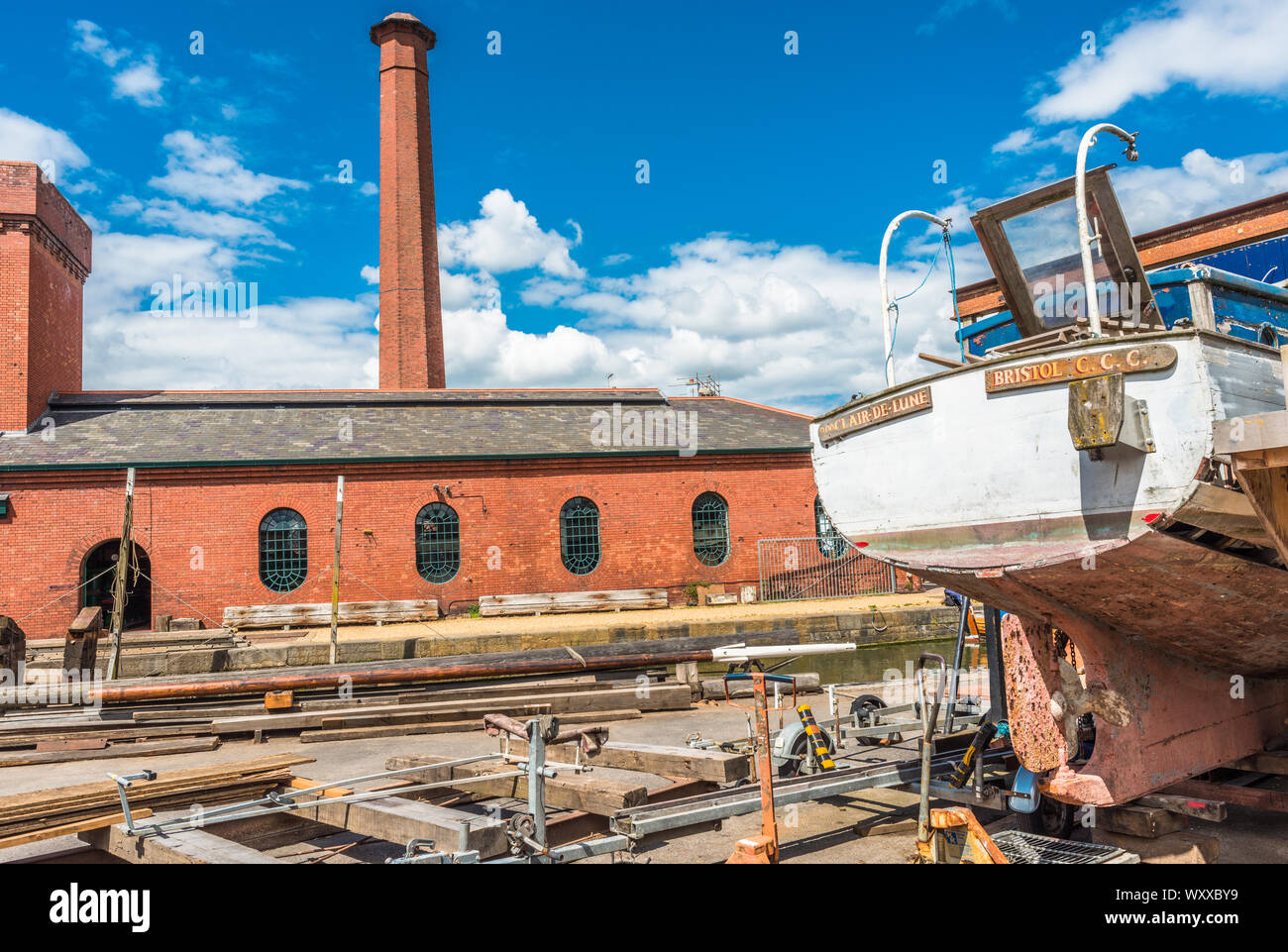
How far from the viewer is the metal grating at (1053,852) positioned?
443 cm

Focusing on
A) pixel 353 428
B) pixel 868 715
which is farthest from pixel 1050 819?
pixel 353 428

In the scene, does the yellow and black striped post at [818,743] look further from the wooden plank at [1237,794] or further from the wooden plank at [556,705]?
the wooden plank at [556,705]

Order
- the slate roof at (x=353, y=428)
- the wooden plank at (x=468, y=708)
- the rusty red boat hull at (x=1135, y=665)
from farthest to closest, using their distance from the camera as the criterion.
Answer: the slate roof at (x=353, y=428) < the wooden plank at (x=468, y=708) < the rusty red boat hull at (x=1135, y=665)

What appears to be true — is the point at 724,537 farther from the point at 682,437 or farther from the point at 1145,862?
the point at 1145,862

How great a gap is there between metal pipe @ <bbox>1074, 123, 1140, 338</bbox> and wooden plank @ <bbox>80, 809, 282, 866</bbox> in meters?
5.01

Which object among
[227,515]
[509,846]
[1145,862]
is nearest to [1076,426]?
[1145,862]

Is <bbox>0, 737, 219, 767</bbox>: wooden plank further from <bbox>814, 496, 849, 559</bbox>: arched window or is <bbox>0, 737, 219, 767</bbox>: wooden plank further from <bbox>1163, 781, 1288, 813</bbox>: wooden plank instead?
<bbox>814, 496, 849, 559</bbox>: arched window

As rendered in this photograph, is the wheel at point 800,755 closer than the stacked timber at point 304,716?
Yes

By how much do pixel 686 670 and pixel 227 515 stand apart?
39.3ft

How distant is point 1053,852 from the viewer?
4652 millimetres

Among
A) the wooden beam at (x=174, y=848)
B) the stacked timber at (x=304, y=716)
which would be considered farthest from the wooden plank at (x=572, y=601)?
the wooden beam at (x=174, y=848)

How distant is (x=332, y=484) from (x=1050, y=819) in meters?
17.0

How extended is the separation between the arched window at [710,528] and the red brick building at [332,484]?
5 centimetres

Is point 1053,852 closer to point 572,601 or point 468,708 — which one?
point 468,708
